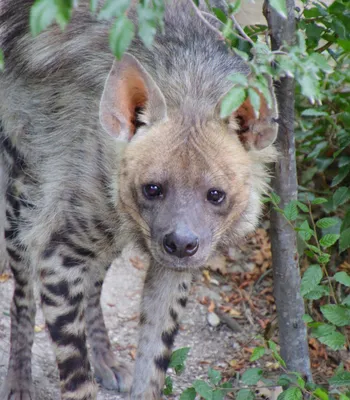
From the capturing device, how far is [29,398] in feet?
14.7

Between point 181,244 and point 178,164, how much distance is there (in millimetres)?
342

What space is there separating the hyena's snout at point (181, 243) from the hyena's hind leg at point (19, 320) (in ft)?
4.50

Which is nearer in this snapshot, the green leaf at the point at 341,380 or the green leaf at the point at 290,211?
the green leaf at the point at 341,380

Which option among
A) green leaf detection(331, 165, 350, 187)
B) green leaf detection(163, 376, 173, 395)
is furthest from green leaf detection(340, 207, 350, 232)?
green leaf detection(163, 376, 173, 395)

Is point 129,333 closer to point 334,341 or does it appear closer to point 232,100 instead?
point 334,341

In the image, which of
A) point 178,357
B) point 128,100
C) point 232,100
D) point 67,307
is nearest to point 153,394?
point 178,357

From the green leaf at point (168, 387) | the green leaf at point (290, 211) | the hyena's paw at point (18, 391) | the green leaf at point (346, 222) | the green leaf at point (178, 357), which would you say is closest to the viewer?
the green leaf at point (290, 211)

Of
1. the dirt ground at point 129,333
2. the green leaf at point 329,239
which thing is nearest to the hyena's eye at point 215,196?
the green leaf at point 329,239

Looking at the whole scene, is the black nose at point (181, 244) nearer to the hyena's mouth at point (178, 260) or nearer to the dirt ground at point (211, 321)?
the hyena's mouth at point (178, 260)

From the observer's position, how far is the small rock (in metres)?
5.34

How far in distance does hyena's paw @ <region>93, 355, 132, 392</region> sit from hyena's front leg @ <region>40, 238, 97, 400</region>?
0.72 meters

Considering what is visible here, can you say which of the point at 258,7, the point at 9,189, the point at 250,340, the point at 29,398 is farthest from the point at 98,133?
the point at 258,7

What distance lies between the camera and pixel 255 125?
11.4 ft

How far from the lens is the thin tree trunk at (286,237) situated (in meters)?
3.81
